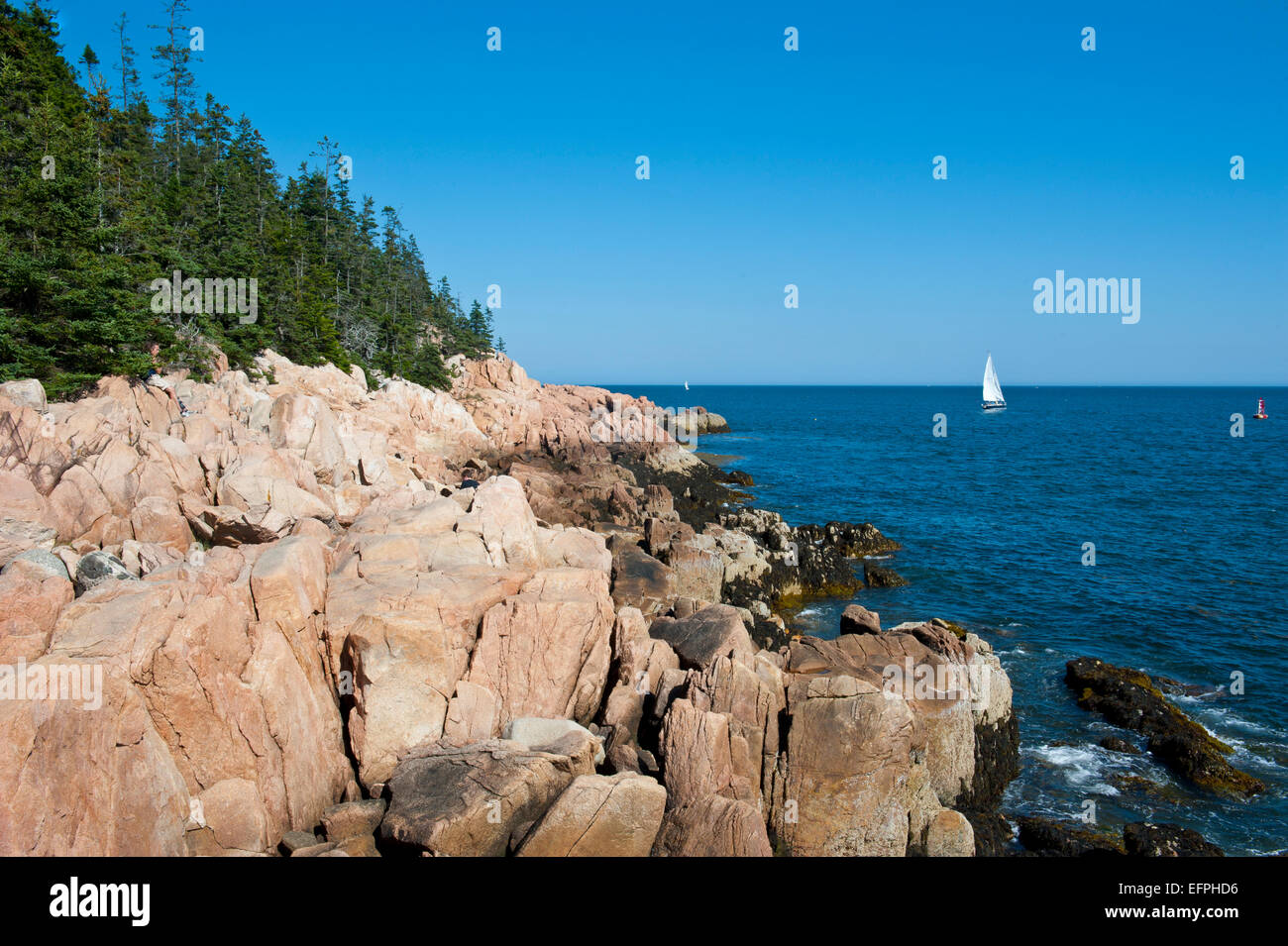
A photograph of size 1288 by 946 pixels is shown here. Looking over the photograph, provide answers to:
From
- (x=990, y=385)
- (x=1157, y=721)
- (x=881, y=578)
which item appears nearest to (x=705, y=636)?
(x=1157, y=721)

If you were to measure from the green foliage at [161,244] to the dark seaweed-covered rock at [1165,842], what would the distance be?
31107 millimetres

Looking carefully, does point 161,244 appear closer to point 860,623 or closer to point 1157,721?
point 860,623

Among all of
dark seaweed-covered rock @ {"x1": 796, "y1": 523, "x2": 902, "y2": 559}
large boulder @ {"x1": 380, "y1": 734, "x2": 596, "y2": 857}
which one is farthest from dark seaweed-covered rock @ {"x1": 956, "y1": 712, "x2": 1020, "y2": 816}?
dark seaweed-covered rock @ {"x1": 796, "y1": 523, "x2": 902, "y2": 559}

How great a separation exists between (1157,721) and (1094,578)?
1579 centimetres

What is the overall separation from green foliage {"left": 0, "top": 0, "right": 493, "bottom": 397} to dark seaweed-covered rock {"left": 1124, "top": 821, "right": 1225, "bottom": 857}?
3111 centimetres

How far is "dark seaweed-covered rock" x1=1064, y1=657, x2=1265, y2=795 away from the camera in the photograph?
18.2 m

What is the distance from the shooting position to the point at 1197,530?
44.0m

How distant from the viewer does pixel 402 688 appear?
1379 cm

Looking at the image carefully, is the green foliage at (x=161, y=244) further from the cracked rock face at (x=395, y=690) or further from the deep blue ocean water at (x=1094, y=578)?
the deep blue ocean water at (x=1094, y=578)

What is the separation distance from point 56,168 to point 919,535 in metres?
43.6

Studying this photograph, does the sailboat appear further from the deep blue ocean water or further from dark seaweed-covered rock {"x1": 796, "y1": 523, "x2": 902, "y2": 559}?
dark seaweed-covered rock {"x1": 796, "y1": 523, "x2": 902, "y2": 559}

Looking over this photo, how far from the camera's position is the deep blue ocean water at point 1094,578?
18672mm

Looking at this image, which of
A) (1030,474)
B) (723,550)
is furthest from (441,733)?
(1030,474)
